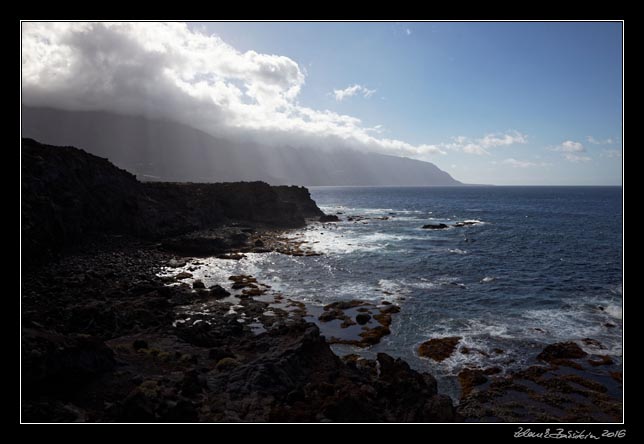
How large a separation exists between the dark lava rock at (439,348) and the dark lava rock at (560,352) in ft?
18.4

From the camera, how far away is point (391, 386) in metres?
18.2

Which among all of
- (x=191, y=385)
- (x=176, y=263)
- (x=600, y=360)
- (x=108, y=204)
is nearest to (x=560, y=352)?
(x=600, y=360)

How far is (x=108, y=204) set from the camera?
2299 inches

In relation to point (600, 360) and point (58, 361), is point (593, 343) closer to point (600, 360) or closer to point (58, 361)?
point (600, 360)

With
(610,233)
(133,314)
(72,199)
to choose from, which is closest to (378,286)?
(133,314)

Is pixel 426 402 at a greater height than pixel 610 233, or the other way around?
pixel 610 233

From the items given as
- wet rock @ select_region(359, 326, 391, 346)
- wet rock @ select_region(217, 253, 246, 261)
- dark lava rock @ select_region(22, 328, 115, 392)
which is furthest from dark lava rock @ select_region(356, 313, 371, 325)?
wet rock @ select_region(217, 253, 246, 261)

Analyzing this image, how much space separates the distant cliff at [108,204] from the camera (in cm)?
4203

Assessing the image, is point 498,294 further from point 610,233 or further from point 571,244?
point 610,233

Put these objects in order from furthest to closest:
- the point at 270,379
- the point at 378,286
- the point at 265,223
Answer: the point at 265,223 < the point at 378,286 < the point at 270,379

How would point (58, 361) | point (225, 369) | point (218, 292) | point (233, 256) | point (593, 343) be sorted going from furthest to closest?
point (233, 256)
point (218, 292)
point (593, 343)
point (225, 369)
point (58, 361)

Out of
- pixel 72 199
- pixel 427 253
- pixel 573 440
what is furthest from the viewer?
pixel 427 253

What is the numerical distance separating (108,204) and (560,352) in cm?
6411

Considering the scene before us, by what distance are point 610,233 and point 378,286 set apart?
70.1m
